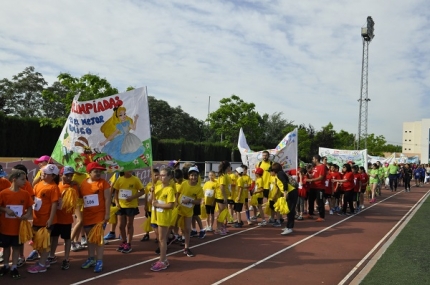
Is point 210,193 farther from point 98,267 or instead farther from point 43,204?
point 43,204

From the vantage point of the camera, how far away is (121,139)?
7.70 metres

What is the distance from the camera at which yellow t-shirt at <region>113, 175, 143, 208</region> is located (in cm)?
810

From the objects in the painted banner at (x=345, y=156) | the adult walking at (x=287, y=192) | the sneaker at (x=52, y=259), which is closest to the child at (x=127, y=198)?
the sneaker at (x=52, y=259)

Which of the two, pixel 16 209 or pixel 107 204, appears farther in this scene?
pixel 107 204

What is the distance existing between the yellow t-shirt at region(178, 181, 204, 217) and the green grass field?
332 cm

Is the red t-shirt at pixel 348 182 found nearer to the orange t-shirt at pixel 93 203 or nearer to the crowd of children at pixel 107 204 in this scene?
the crowd of children at pixel 107 204

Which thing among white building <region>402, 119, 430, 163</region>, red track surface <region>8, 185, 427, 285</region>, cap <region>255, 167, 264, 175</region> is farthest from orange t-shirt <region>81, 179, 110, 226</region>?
white building <region>402, 119, 430, 163</region>

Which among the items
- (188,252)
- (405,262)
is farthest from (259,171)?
(405,262)

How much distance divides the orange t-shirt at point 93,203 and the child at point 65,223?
24 centimetres

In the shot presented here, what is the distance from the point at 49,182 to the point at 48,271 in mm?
1420

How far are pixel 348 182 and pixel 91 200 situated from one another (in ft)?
33.1

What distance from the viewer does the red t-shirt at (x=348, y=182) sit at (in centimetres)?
1450

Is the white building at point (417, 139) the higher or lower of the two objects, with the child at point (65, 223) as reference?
higher

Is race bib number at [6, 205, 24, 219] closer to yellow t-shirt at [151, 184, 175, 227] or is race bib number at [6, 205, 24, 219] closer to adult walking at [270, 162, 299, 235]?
yellow t-shirt at [151, 184, 175, 227]
